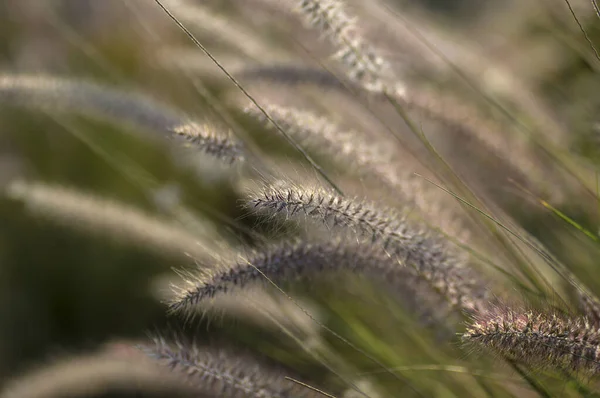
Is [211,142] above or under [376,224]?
above

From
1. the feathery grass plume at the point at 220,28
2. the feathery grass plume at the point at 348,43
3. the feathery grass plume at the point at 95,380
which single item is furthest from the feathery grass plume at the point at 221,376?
the feathery grass plume at the point at 220,28

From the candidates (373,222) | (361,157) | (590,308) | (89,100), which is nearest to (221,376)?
(373,222)

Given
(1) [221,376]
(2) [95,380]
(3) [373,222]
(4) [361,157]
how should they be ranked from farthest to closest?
(2) [95,380] → (4) [361,157] → (1) [221,376] → (3) [373,222]

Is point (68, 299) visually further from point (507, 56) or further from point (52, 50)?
point (52, 50)

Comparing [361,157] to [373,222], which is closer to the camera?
[373,222]

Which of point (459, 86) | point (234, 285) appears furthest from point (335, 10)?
point (459, 86)

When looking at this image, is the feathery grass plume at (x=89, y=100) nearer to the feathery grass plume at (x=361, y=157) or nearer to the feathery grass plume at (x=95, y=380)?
the feathery grass plume at (x=361, y=157)

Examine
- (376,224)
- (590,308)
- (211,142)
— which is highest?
(211,142)

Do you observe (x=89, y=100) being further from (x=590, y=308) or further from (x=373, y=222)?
(x=590, y=308)
